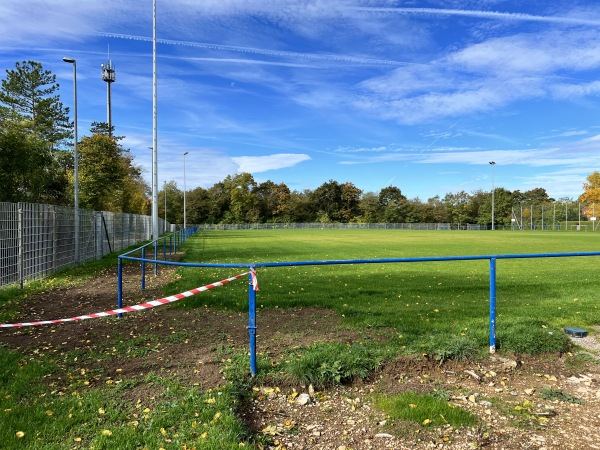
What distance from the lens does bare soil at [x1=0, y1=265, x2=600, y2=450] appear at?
11.5ft

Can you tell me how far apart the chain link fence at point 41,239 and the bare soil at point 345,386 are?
14.3 ft

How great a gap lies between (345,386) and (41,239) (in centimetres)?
1187

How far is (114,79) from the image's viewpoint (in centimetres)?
6975

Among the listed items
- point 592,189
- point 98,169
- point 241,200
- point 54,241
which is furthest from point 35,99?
point 592,189

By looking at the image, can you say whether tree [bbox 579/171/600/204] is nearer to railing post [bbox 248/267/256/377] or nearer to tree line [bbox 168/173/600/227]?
tree line [bbox 168/173/600/227]

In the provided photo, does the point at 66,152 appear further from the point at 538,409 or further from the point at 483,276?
the point at 538,409

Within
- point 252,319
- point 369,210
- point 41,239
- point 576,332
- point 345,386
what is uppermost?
point 369,210

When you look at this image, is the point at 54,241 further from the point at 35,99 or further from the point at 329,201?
the point at 329,201

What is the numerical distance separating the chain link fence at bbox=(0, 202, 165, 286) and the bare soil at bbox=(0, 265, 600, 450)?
4.36 m

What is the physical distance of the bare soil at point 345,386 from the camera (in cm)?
350

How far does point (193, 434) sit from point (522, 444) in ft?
8.40

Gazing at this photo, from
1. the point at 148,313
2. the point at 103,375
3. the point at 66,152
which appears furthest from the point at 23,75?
the point at 103,375

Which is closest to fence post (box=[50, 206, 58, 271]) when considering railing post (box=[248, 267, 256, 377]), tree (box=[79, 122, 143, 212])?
railing post (box=[248, 267, 256, 377])

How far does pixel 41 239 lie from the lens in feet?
42.6
